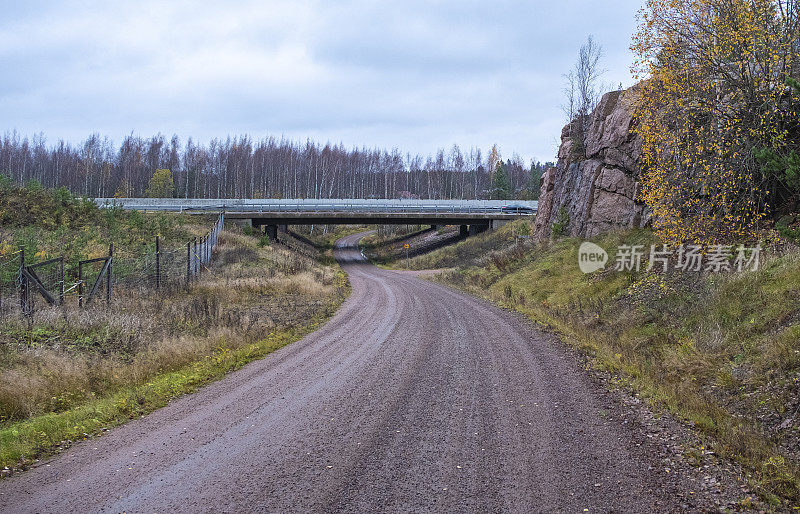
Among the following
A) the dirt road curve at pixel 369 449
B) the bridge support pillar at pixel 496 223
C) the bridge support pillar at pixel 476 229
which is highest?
the bridge support pillar at pixel 496 223

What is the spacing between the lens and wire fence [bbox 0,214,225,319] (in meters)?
12.2

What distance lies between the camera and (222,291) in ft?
65.4

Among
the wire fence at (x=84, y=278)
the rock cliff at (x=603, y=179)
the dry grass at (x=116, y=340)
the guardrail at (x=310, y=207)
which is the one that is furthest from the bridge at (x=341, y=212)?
the dry grass at (x=116, y=340)

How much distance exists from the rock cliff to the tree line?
5776cm

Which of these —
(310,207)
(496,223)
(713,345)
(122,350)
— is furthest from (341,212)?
(713,345)

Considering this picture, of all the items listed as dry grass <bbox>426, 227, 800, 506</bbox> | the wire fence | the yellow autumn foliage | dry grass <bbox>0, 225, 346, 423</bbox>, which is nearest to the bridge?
the wire fence

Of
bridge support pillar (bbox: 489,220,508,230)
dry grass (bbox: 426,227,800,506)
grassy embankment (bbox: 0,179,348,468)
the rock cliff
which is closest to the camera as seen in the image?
dry grass (bbox: 426,227,800,506)

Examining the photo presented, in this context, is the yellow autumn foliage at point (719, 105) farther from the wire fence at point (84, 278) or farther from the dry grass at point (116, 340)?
the wire fence at point (84, 278)

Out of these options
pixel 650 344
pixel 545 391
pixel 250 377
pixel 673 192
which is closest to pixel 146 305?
pixel 250 377

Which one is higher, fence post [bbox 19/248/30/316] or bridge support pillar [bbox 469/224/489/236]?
bridge support pillar [bbox 469/224/489/236]

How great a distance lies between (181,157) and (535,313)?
12171 centimetres

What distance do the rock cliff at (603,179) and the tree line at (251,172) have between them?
190 feet

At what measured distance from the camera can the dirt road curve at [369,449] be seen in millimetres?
4500

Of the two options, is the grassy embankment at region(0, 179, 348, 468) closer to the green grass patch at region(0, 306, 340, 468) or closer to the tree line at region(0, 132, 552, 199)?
the green grass patch at region(0, 306, 340, 468)
